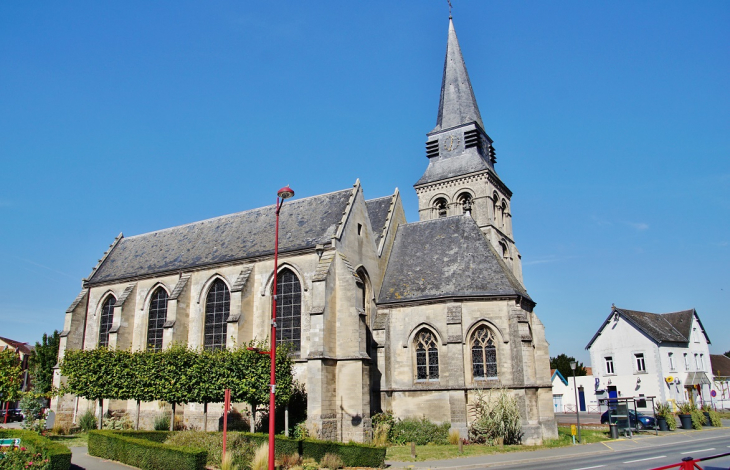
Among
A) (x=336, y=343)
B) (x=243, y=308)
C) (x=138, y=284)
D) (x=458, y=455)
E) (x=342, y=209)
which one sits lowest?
(x=458, y=455)

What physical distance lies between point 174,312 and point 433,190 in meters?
21.4

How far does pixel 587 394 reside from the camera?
50.5 metres

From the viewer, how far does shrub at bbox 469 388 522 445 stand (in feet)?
71.9

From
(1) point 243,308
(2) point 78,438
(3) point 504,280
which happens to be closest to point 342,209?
(1) point 243,308

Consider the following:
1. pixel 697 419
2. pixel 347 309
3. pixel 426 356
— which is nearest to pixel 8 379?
pixel 347 309

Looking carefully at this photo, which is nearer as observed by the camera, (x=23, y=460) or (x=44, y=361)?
(x=23, y=460)

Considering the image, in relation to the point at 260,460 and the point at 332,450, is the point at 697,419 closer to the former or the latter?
the point at 332,450

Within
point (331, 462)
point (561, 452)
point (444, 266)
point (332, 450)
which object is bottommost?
point (561, 452)

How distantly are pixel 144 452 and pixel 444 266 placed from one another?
16.4 meters

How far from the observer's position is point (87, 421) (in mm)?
27656

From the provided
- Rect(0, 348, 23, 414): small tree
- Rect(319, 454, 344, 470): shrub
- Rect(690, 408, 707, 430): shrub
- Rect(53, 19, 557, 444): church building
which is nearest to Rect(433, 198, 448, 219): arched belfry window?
Rect(53, 19, 557, 444): church building

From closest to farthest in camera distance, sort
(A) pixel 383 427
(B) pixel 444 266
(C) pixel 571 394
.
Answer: (A) pixel 383 427 → (B) pixel 444 266 → (C) pixel 571 394

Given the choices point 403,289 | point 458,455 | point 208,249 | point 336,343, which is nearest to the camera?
point 458,455

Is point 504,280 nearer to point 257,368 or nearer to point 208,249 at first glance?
point 257,368
